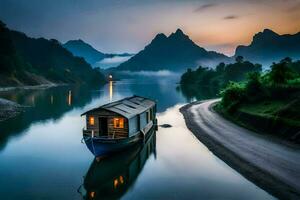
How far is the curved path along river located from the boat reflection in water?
1021 centimetres

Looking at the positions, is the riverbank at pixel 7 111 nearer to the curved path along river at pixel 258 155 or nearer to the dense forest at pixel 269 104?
the curved path along river at pixel 258 155

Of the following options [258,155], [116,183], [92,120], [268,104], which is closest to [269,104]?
Answer: [268,104]

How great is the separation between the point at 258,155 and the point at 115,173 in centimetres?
1704

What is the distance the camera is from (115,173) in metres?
34.1

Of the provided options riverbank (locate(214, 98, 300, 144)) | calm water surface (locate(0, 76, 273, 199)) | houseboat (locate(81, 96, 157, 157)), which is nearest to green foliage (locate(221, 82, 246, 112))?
riverbank (locate(214, 98, 300, 144))

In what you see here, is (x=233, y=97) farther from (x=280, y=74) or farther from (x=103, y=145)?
(x=103, y=145)

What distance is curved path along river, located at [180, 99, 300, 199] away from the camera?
28.2 m

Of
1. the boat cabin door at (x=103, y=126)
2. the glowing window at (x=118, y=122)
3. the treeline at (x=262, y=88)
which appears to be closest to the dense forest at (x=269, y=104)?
the treeline at (x=262, y=88)

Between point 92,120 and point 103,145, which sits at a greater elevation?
point 92,120

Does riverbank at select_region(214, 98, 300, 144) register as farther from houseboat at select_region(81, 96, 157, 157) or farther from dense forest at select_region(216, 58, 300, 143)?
houseboat at select_region(81, 96, 157, 157)

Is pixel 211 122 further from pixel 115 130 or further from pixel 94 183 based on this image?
pixel 94 183

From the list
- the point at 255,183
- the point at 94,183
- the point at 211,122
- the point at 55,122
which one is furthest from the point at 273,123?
the point at 55,122

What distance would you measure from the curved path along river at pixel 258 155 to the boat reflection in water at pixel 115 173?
10210 millimetres

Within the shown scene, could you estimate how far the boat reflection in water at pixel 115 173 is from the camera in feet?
94.6
